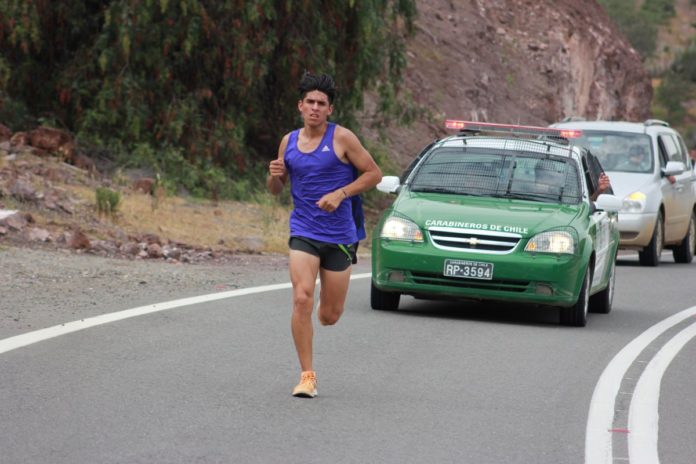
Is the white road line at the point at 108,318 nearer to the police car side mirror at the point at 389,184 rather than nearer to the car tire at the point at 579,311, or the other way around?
the police car side mirror at the point at 389,184

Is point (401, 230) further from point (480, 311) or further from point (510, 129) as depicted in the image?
point (510, 129)

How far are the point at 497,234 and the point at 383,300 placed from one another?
132 cm

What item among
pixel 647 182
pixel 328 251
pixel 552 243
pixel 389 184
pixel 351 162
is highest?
pixel 351 162

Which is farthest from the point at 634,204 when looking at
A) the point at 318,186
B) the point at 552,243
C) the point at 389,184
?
the point at 318,186

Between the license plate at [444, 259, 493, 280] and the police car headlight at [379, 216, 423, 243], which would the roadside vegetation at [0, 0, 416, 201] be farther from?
the license plate at [444, 259, 493, 280]

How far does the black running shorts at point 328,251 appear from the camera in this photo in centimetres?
852

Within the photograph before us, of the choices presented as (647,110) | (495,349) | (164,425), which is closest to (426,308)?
(495,349)

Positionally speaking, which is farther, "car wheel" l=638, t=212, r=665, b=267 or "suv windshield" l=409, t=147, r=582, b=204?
"car wheel" l=638, t=212, r=665, b=267

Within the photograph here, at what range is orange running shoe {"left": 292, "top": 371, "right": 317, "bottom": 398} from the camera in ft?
27.3

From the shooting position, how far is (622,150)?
2114cm

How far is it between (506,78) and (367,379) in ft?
119

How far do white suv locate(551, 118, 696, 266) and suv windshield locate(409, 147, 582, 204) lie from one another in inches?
249

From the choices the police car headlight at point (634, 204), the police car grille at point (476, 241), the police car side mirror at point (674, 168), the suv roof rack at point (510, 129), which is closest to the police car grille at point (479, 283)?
the police car grille at point (476, 241)

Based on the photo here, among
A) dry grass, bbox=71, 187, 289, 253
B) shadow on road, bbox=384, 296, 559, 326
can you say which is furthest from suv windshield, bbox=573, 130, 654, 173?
shadow on road, bbox=384, 296, 559, 326
